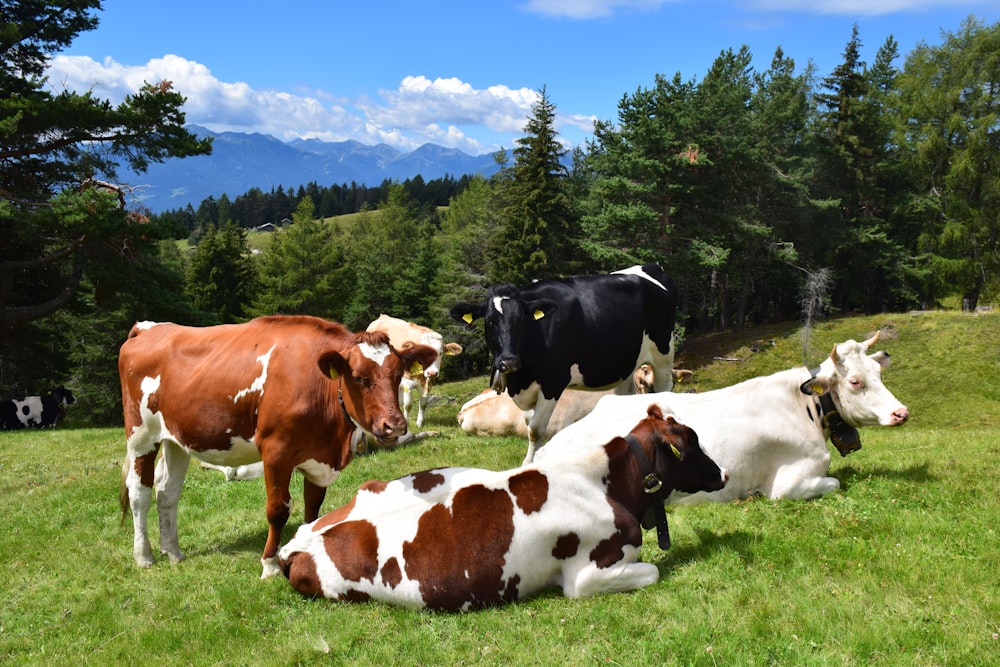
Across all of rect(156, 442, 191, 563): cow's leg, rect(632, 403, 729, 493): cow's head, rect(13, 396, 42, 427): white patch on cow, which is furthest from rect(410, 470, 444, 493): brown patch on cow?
rect(13, 396, 42, 427): white patch on cow

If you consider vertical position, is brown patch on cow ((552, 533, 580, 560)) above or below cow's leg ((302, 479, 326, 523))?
above

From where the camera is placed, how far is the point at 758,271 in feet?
168

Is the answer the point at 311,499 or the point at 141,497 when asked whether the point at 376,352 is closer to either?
the point at 311,499

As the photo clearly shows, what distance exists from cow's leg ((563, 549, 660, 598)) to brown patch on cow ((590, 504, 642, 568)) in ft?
0.19

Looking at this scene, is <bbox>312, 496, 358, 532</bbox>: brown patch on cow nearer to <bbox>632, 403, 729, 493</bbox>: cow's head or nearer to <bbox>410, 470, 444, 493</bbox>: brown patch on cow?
<bbox>410, 470, 444, 493</bbox>: brown patch on cow

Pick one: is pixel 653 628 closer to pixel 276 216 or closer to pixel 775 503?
pixel 775 503

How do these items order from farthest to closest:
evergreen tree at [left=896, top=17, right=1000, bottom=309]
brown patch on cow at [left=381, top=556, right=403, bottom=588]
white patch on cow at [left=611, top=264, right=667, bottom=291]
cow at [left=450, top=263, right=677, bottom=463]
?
evergreen tree at [left=896, top=17, right=1000, bottom=309] → white patch on cow at [left=611, top=264, right=667, bottom=291] → cow at [left=450, top=263, right=677, bottom=463] → brown patch on cow at [left=381, top=556, right=403, bottom=588]

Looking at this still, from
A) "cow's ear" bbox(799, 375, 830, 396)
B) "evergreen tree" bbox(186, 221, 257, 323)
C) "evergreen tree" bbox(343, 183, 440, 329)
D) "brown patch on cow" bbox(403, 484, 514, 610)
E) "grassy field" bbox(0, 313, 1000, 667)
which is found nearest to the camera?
"grassy field" bbox(0, 313, 1000, 667)

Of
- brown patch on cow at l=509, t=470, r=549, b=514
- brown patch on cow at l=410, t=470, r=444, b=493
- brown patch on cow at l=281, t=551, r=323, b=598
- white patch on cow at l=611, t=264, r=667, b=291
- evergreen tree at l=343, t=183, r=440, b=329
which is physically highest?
white patch on cow at l=611, t=264, r=667, b=291

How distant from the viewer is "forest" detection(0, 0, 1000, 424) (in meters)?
25.6

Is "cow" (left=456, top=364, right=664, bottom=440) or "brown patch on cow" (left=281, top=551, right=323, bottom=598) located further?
"cow" (left=456, top=364, right=664, bottom=440)

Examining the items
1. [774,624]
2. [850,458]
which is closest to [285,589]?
[774,624]

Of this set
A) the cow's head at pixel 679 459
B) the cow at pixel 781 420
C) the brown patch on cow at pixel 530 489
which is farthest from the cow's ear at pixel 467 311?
the brown patch on cow at pixel 530 489

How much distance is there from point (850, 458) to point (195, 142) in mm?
25215
